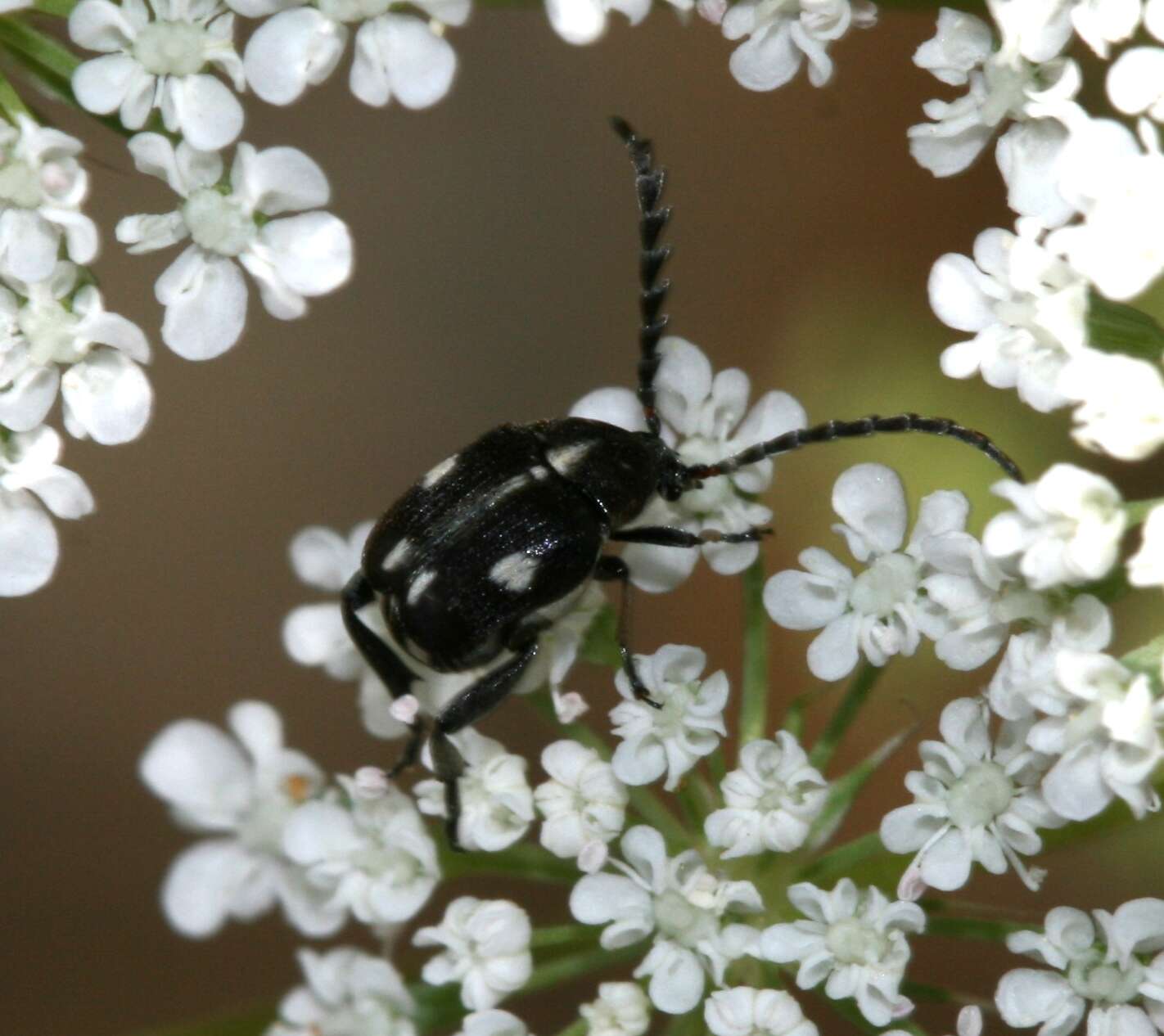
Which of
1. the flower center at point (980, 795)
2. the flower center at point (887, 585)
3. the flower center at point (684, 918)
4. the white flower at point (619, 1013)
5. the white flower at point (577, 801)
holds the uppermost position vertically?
the flower center at point (887, 585)

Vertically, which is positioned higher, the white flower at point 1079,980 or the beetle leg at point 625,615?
the beetle leg at point 625,615

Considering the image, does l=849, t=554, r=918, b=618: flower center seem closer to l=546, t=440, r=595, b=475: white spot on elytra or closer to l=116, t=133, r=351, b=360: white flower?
l=546, t=440, r=595, b=475: white spot on elytra

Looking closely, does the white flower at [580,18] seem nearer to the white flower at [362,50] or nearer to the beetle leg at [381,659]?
the white flower at [362,50]

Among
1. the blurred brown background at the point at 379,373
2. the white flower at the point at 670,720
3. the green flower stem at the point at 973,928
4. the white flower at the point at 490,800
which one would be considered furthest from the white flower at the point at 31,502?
the blurred brown background at the point at 379,373

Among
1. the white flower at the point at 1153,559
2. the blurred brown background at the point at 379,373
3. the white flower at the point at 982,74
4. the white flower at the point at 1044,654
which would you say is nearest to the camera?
the white flower at the point at 1153,559

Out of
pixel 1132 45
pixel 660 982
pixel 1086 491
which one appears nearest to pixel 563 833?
pixel 660 982

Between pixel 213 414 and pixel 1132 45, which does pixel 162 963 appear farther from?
pixel 1132 45
